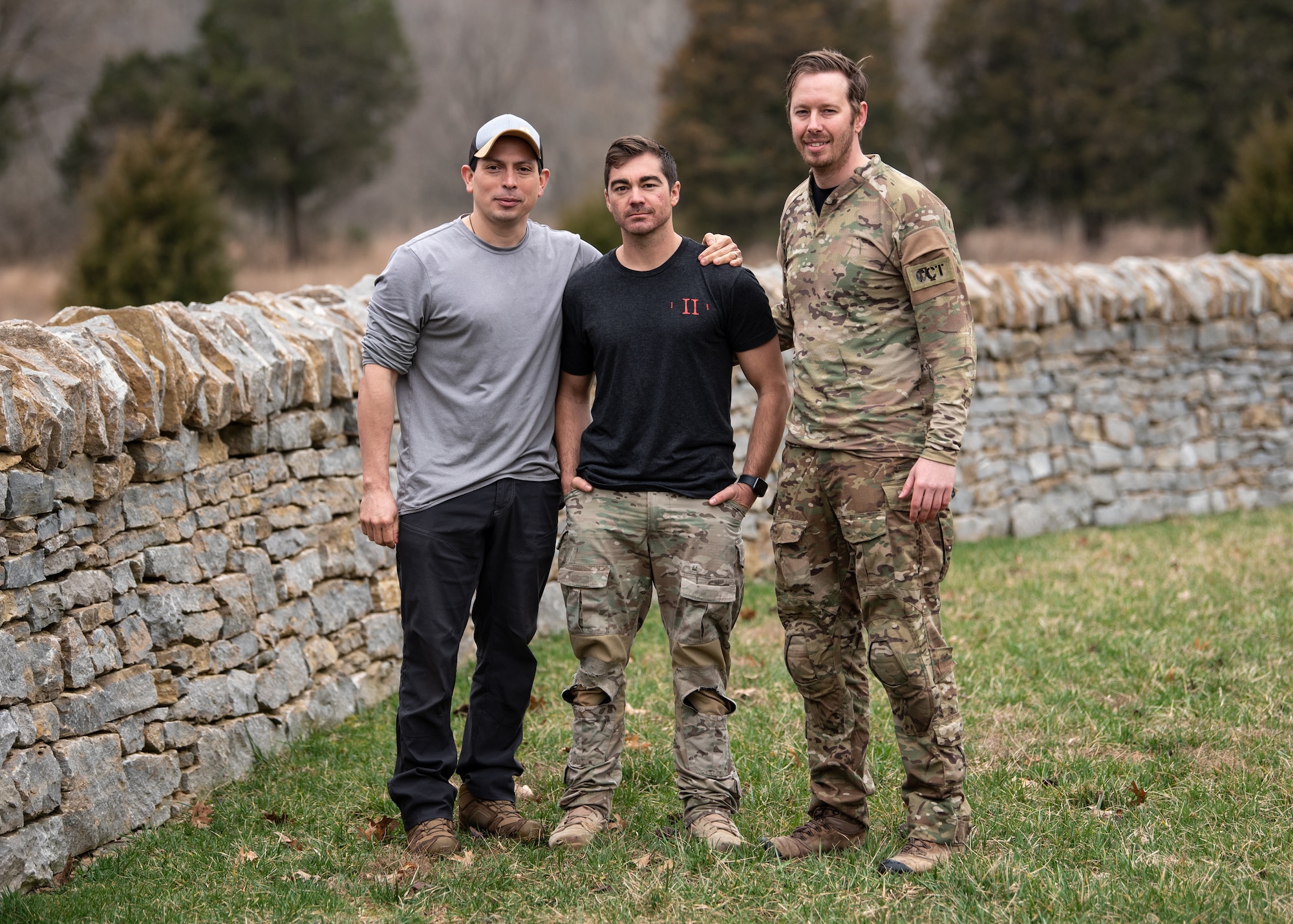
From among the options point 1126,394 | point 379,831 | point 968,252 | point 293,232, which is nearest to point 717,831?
point 379,831

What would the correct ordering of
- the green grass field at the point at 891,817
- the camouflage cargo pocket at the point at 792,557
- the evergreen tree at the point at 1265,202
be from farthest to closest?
the evergreen tree at the point at 1265,202 → the camouflage cargo pocket at the point at 792,557 → the green grass field at the point at 891,817

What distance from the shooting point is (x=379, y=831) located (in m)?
3.94

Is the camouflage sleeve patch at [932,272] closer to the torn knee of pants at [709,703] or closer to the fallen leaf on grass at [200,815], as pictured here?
the torn knee of pants at [709,703]

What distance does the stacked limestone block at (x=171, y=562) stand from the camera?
3.58 m

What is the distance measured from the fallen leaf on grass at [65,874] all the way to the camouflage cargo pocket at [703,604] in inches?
78.5

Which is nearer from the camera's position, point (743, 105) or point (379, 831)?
point (379, 831)

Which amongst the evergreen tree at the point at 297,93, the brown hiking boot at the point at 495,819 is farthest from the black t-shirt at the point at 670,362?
the evergreen tree at the point at 297,93

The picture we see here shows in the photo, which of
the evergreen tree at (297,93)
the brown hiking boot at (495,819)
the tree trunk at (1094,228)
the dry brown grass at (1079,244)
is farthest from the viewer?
the tree trunk at (1094,228)

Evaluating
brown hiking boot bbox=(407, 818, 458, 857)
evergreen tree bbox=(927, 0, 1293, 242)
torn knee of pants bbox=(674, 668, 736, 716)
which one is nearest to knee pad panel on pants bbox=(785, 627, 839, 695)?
torn knee of pants bbox=(674, 668, 736, 716)

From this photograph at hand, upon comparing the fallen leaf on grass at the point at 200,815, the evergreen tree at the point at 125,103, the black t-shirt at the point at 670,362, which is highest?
the evergreen tree at the point at 125,103

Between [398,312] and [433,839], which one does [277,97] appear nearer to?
[398,312]

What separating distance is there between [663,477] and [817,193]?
96cm

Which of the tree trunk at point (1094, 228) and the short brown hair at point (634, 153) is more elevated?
the tree trunk at point (1094, 228)

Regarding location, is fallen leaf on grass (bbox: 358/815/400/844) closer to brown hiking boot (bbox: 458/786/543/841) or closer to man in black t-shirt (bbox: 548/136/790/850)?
brown hiking boot (bbox: 458/786/543/841)
